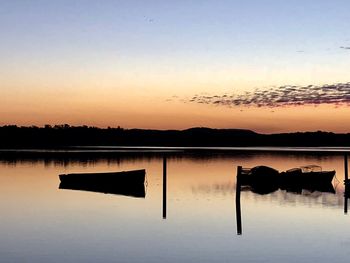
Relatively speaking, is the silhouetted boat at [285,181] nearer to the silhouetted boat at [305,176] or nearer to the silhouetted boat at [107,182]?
the silhouetted boat at [305,176]

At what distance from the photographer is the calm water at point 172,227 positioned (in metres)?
24.9

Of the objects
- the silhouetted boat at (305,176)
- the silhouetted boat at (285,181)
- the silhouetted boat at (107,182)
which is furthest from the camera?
the silhouetted boat at (305,176)

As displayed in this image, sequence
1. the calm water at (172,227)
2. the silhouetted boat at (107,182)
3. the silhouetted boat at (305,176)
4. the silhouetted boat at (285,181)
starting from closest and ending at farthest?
the calm water at (172,227) < the silhouetted boat at (107,182) < the silhouetted boat at (285,181) < the silhouetted boat at (305,176)

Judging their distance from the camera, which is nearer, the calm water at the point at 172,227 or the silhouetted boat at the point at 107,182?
the calm water at the point at 172,227

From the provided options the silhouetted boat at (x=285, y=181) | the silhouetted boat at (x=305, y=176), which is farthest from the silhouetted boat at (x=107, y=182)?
the silhouetted boat at (x=305, y=176)

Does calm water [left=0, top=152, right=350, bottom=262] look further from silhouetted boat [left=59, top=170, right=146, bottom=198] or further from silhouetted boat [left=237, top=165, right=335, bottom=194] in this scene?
silhouetted boat [left=237, top=165, right=335, bottom=194]

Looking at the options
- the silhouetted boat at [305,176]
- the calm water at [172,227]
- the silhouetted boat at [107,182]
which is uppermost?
the silhouetted boat at [305,176]

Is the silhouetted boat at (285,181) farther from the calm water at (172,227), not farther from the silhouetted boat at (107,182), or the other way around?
the silhouetted boat at (107,182)

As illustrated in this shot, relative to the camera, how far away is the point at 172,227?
3262 centimetres

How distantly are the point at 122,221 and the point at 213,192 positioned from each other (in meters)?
21.3

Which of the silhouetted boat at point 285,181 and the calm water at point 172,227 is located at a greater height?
the silhouetted boat at point 285,181

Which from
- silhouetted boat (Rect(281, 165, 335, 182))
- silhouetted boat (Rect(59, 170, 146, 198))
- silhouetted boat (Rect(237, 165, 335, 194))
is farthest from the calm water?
silhouetted boat (Rect(281, 165, 335, 182))

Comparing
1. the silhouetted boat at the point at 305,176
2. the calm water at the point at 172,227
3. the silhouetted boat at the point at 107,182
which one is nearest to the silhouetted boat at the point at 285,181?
the silhouetted boat at the point at 305,176

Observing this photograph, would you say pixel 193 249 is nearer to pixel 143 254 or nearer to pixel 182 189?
pixel 143 254
